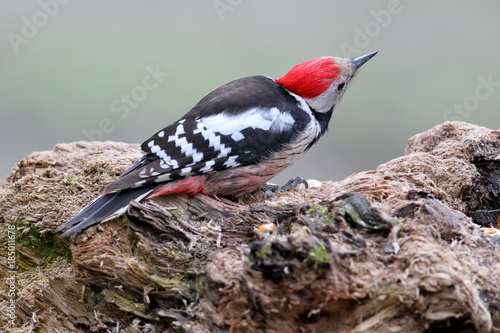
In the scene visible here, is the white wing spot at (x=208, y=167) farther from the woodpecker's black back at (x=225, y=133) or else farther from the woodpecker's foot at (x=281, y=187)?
the woodpecker's foot at (x=281, y=187)

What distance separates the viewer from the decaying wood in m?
2.35

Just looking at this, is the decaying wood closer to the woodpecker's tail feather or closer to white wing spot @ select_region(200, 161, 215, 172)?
the woodpecker's tail feather

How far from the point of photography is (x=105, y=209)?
10.6ft

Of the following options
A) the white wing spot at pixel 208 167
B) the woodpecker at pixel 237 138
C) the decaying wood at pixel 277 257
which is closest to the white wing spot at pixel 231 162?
the woodpecker at pixel 237 138

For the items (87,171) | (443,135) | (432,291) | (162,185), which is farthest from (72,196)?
(443,135)

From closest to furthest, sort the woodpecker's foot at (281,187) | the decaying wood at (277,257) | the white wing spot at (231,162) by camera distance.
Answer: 1. the decaying wood at (277,257)
2. the white wing spot at (231,162)
3. the woodpecker's foot at (281,187)

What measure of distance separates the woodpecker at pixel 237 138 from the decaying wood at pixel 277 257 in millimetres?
165

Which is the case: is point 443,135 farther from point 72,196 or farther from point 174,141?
point 72,196

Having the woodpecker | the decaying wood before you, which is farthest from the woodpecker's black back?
the decaying wood

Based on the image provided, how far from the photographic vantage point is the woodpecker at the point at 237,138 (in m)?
3.54

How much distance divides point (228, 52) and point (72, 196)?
6.05m

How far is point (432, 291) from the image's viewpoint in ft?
7.55

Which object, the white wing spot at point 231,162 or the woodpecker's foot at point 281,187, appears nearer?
the white wing spot at point 231,162

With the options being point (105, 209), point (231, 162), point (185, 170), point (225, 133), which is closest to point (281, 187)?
point (231, 162)
